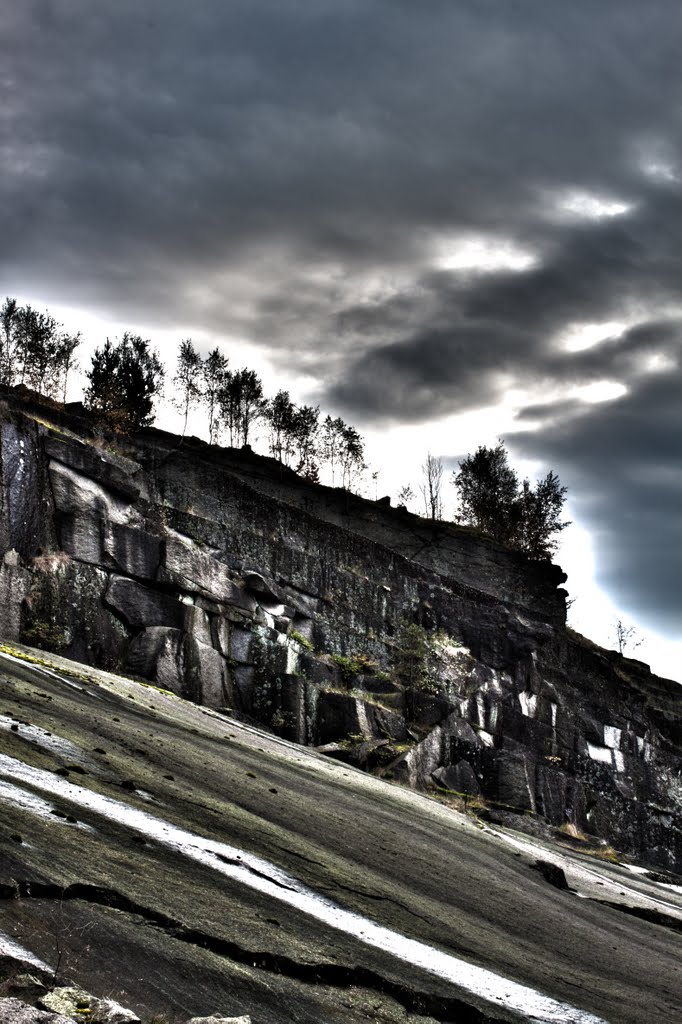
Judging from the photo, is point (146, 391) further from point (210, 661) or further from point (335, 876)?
point (335, 876)

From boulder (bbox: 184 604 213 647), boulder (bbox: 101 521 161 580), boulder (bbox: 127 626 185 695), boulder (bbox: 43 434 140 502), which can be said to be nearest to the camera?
boulder (bbox: 127 626 185 695)

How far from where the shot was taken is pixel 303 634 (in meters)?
25.7

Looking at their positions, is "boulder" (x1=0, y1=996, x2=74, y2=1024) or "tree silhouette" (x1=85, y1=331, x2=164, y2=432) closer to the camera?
"boulder" (x1=0, y1=996, x2=74, y2=1024)

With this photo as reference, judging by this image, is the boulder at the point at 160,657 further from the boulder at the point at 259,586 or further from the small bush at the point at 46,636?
the boulder at the point at 259,586

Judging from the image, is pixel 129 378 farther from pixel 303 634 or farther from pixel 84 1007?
pixel 84 1007

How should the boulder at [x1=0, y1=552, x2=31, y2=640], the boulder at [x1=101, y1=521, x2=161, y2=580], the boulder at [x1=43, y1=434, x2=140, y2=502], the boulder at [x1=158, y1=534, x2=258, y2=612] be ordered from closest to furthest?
the boulder at [x1=0, y1=552, x2=31, y2=640], the boulder at [x1=101, y1=521, x2=161, y2=580], the boulder at [x1=43, y1=434, x2=140, y2=502], the boulder at [x1=158, y1=534, x2=258, y2=612]

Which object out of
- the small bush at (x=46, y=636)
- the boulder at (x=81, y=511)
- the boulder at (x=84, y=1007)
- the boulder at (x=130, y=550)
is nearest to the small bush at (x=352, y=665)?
the boulder at (x=130, y=550)

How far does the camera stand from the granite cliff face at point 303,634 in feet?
65.1

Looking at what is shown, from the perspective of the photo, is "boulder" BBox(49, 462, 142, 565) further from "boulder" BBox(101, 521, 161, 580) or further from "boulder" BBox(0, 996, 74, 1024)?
"boulder" BBox(0, 996, 74, 1024)

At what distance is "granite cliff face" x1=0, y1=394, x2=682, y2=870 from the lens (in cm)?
1984

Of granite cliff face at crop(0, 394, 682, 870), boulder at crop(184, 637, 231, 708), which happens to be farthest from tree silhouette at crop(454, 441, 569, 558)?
boulder at crop(184, 637, 231, 708)

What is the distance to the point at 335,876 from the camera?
9.01 m

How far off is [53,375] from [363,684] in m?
22.7

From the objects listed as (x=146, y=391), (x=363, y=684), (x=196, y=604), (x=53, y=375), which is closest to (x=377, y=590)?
(x=363, y=684)
